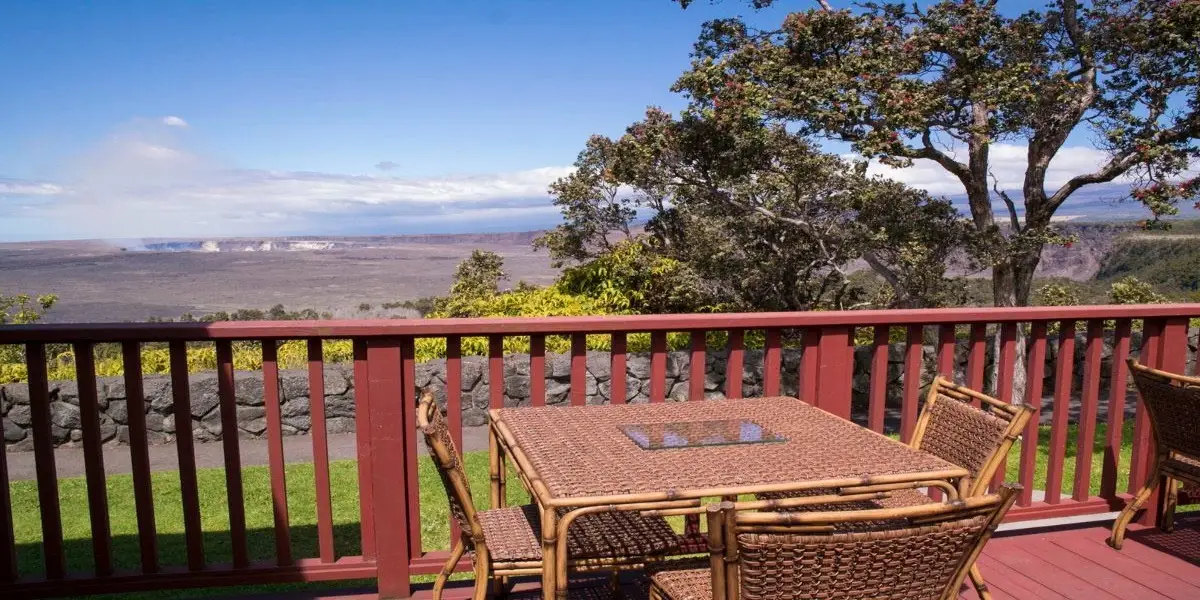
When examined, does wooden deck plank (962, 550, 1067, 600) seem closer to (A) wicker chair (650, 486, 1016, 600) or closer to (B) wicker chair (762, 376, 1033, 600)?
(B) wicker chair (762, 376, 1033, 600)

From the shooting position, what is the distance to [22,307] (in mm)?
10227

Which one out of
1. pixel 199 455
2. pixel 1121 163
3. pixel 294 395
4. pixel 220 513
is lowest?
pixel 199 455

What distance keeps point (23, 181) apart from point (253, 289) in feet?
142

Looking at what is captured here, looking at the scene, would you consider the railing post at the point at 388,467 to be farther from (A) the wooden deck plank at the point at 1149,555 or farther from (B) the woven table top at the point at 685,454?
(A) the wooden deck plank at the point at 1149,555

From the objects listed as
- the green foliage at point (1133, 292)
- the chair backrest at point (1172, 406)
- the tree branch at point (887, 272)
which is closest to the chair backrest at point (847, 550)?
the chair backrest at point (1172, 406)

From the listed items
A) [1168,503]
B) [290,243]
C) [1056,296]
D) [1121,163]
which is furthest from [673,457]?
[290,243]

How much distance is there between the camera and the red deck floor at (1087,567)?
111 inches

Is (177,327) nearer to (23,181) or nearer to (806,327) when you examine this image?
(806,327)

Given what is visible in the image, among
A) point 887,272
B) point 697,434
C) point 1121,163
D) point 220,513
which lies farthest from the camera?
point 887,272

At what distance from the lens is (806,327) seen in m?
3.08

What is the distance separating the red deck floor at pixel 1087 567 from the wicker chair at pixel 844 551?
1.49m

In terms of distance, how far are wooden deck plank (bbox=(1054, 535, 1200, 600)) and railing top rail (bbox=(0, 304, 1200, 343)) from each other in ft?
2.96

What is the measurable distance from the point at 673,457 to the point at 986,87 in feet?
29.1

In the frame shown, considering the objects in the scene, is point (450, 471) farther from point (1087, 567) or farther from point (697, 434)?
point (1087, 567)
